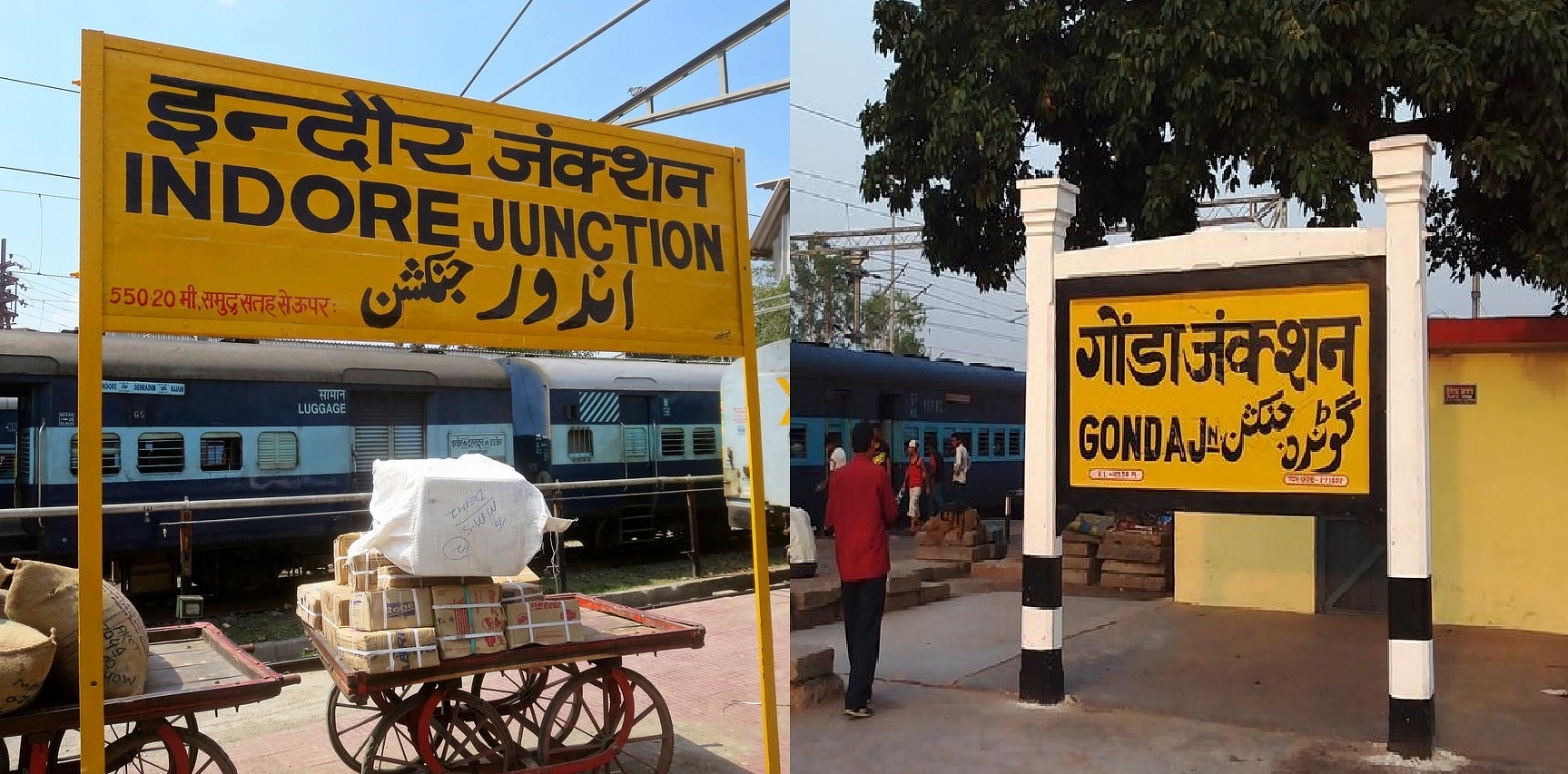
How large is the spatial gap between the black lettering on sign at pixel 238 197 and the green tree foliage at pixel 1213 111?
25.6 ft

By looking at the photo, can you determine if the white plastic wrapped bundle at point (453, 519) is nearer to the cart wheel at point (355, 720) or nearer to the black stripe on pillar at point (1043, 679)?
the cart wheel at point (355, 720)

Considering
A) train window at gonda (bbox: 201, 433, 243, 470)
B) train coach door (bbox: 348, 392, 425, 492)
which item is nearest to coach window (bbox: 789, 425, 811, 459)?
train coach door (bbox: 348, 392, 425, 492)

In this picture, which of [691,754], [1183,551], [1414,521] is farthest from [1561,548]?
[691,754]

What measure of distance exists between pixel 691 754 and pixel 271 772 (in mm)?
1858

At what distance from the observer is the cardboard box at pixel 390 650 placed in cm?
429

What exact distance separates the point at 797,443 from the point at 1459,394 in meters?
7.67

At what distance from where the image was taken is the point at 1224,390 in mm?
6105

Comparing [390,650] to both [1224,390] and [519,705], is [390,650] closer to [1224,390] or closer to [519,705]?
[519,705]

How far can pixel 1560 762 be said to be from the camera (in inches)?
200

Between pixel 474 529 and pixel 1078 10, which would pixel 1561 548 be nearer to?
pixel 1078 10

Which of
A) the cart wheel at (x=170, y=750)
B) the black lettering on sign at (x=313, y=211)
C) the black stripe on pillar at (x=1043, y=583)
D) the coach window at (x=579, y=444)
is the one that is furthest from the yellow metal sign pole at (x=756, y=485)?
the coach window at (x=579, y=444)

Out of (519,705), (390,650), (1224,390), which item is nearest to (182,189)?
(390,650)

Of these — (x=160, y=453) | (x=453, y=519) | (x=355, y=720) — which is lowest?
(x=355, y=720)

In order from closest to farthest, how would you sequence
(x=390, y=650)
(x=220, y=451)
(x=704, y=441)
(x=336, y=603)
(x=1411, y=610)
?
(x=390, y=650) < (x=336, y=603) < (x=1411, y=610) < (x=220, y=451) < (x=704, y=441)
